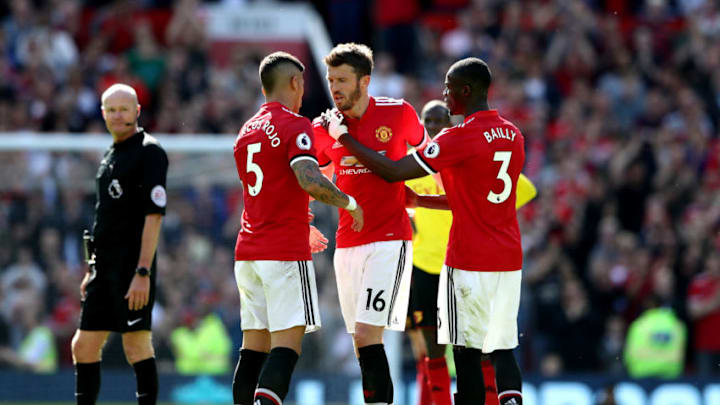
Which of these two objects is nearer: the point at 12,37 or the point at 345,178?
the point at 345,178

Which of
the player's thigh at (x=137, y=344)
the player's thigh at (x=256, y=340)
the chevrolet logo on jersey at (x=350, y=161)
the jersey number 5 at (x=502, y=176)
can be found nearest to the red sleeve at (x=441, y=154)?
the jersey number 5 at (x=502, y=176)

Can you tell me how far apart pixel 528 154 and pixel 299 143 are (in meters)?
11.2

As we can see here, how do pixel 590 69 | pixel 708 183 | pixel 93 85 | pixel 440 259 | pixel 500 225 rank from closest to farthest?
pixel 500 225 → pixel 440 259 → pixel 708 183 → pixel 93 85 → pixel 590 69

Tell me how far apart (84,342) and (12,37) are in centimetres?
1203

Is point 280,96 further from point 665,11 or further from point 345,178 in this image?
point 665,11

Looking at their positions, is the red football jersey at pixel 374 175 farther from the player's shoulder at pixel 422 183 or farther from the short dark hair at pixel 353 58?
the player's shoulder at pixel 422 183

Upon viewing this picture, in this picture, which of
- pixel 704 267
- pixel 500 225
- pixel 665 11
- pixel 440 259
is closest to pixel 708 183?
pixel 704 267

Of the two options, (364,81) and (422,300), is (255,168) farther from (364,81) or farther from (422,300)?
(422,300)

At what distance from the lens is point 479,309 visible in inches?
307

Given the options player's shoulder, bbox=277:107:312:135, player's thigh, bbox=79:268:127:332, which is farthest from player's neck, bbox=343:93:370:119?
player's thigh, bbox=79:268:127:332

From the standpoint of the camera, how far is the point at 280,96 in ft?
25.9

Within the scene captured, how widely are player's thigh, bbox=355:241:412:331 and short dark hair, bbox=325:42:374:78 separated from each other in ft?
3.93

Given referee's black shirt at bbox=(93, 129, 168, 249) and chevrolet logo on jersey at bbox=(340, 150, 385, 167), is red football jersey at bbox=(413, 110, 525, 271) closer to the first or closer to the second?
chevrolet logo on jersey at bbox=(340, 150, 385, 167)

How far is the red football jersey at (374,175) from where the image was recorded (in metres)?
8.12
